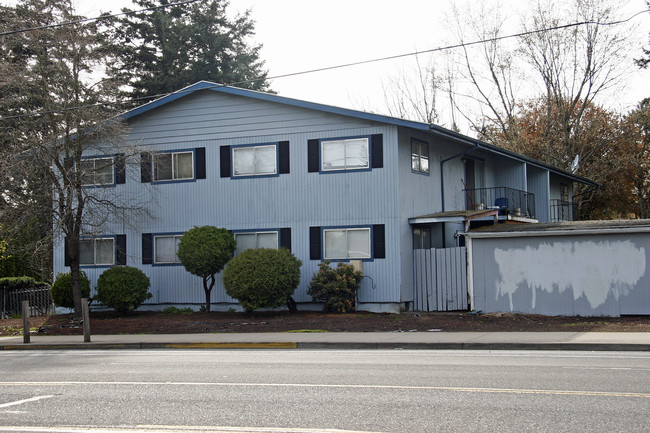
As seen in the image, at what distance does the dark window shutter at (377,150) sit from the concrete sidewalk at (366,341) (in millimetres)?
7247

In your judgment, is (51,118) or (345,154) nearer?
(51,118)

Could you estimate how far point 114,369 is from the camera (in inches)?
529

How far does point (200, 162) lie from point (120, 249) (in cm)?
455

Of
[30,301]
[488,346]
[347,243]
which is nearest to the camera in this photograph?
[488,346]

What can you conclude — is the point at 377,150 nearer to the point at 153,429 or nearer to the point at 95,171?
the point at 95,171

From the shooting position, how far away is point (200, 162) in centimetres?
2719

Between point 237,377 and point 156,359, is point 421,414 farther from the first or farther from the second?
point 156,359

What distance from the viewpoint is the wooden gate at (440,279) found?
2353cm

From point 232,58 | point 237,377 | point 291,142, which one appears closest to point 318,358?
point 237,377

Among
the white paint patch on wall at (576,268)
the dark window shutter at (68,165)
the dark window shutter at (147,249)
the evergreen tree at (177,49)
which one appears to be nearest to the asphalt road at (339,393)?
the white paint patch on wall at (576,268)

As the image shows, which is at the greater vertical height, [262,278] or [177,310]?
[262,278]

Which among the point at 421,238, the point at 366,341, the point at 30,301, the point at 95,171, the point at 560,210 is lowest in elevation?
the point at 366,341

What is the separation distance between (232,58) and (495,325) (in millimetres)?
37070

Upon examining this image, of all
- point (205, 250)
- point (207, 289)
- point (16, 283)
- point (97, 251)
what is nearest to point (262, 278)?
point (205, 250)
